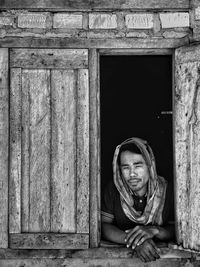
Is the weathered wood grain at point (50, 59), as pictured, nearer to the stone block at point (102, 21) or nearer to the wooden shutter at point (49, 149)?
the wooden shutter at point (49, 149)

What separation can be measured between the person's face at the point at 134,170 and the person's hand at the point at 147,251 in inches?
26.4

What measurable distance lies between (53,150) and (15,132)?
40 cm

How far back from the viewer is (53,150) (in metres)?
5.04

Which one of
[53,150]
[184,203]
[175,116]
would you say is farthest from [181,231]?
[53,150]

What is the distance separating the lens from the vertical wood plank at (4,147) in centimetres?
502

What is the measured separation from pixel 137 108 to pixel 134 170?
284cm

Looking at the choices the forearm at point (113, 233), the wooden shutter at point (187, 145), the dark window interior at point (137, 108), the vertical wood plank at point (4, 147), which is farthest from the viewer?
the dark window interior at point (137, 108)

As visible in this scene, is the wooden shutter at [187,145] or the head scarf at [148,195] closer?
the wooden shutter at [187,145]

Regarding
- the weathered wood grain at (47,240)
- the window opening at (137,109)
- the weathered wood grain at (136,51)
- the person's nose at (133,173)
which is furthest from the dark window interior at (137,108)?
the weathered wood grain at (47,240)

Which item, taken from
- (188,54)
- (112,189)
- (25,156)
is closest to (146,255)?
(112,189)

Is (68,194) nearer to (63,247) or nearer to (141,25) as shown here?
(63,247)

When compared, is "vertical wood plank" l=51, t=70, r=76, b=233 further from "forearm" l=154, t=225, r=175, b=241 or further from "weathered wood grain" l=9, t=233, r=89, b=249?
"forearm" l=154, t=225, r=175, b=241

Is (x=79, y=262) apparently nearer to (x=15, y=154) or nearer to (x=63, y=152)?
(x=63, y=152)

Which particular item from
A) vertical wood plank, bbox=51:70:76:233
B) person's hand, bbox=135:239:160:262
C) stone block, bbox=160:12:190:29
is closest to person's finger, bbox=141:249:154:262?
person's hand, bbox=135:239:160:262
